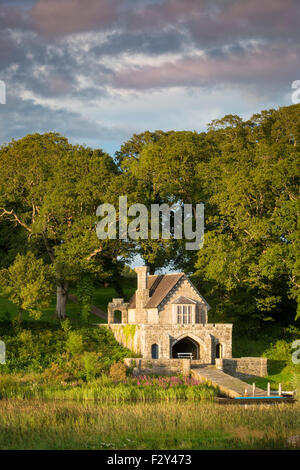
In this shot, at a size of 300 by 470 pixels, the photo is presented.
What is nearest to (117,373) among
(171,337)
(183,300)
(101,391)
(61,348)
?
(101,391)

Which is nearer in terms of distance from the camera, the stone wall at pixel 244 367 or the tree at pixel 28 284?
the stone wall at pixel 244 367

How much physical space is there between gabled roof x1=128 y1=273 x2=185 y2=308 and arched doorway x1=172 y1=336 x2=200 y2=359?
3.89m

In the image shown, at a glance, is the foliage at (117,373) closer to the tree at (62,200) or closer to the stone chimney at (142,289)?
the stone chimney at (142,289)

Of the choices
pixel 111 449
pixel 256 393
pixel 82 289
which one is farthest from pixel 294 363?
pixel 111 449

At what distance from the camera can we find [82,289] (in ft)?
179

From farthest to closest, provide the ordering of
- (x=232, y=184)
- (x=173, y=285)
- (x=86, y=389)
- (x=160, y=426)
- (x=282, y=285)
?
(x=282, y=285) < (x=232, y=184) < (x=173, y=285) < (x=86, y=389) < (x=160, y=426)

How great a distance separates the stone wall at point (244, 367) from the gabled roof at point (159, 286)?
683cm

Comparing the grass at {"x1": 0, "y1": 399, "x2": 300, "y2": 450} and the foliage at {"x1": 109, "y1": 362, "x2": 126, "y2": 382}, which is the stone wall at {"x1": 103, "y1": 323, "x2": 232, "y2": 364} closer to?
the foliage at {"x1": 109, "y1": 362, "x2": 126, "y2": 382}

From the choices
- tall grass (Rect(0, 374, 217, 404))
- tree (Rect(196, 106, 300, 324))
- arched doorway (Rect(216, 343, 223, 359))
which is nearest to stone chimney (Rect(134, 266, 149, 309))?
tree (Rect(196, 106, 300, 324))

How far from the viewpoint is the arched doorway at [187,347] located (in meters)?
47.6

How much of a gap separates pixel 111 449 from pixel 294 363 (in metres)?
30.0

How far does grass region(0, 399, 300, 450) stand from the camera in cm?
2198

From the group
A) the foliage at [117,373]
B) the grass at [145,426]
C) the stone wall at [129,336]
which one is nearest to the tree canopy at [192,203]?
the stone wall at [129,336]
